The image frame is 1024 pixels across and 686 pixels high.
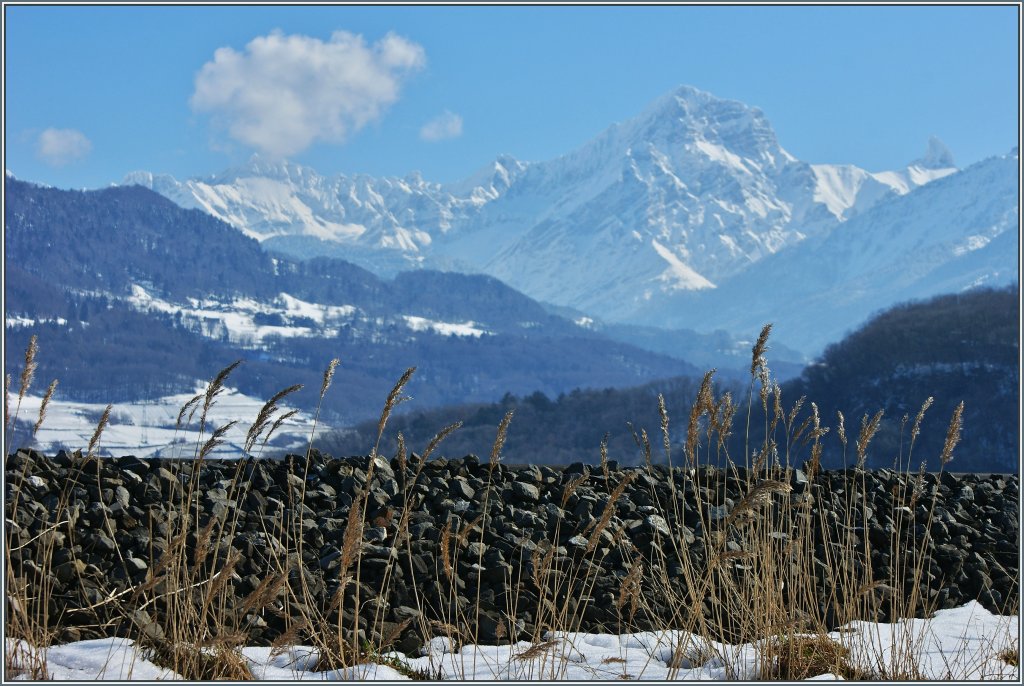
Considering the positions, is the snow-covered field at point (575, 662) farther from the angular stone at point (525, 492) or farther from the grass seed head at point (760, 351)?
the angular stone at point (525, 492)

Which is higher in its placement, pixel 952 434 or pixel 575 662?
pixel 952 434

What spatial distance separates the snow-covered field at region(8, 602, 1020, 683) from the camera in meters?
3.76

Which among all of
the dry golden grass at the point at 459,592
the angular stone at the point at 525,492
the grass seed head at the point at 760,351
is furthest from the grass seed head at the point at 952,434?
the angular stone at the point at 525,492

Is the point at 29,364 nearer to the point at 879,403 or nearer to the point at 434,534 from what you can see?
the point at 434,534

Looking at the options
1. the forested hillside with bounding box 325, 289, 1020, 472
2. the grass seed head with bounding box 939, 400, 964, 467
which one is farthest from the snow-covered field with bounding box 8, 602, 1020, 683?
the forested hillside with bounding box 325, 289, 1020, 472

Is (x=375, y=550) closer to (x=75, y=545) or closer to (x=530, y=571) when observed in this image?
(x=530, y=571)

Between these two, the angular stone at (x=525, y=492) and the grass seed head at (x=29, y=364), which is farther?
the angular stone at (x=525, y=492)

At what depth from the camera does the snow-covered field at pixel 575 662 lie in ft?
12.3

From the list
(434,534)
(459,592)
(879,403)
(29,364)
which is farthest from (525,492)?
(879,403)

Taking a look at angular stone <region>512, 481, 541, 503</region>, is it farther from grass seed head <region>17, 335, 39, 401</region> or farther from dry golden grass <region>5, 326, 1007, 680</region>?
grass seed head <region>17, 335, 39, 401</region>

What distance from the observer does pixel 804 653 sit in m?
4.03

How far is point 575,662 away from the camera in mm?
4102

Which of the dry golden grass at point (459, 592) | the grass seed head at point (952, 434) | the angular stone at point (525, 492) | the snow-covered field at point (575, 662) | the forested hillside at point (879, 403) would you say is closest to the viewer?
the dry golden grass at point (459, 592)

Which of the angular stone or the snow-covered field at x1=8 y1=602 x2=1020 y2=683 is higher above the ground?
the angular stone
